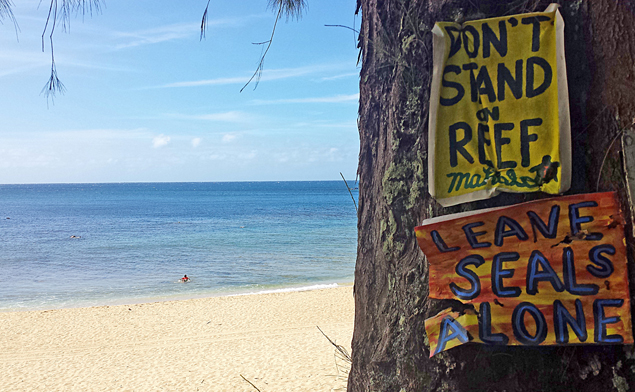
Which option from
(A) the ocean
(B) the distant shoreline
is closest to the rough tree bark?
(B) the distant shoreline

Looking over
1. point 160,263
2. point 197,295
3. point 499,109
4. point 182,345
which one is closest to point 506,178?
point 499,109

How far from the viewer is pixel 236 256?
23828 millimetres

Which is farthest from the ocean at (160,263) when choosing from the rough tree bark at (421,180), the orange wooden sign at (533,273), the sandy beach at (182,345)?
the orange wooden sign at (533,273)

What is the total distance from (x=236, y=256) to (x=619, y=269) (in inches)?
919

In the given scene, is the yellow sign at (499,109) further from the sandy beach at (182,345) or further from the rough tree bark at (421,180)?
the sandy beach at (182,345)

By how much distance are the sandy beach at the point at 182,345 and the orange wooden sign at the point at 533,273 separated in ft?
15.7

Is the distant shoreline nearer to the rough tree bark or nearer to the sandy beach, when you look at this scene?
the sandy beach

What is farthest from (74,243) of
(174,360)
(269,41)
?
(269,41)

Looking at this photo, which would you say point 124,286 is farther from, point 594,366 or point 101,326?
point 594,366

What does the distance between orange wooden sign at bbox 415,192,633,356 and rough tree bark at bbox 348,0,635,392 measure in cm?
4

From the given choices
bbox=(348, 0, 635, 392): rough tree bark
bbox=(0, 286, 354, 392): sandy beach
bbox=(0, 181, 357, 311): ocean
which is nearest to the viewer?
bbox=(348, 0, 635, 392): rough tree bark

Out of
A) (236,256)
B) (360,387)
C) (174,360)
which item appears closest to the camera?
(360,387)

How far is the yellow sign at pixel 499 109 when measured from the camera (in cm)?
129

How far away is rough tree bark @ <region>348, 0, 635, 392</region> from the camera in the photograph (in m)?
1.26
